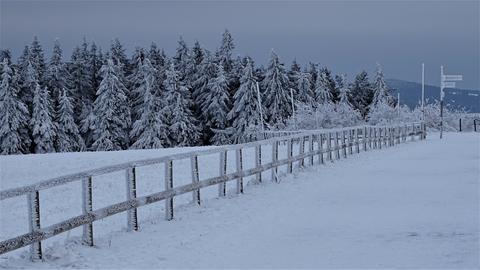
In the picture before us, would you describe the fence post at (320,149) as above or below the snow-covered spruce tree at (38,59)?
below

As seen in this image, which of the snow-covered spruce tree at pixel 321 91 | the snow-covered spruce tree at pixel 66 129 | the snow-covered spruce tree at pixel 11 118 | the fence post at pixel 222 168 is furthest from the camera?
the snow-covered spruce tree at pixel 321 91

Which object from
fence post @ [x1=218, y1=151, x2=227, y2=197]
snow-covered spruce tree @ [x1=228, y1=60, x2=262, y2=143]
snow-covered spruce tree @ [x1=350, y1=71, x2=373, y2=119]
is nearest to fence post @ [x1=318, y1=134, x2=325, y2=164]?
fence post @ [x1=218, y1=151, x2=227, y2=197]

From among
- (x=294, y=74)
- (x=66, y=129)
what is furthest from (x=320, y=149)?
(x=294, y=74)

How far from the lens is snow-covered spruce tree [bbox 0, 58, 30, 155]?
73.9 meters

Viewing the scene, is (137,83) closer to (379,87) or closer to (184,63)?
(184,63)

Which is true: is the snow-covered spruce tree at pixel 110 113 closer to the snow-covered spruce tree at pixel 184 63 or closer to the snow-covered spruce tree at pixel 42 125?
the snow-covered spruce tree at pixel 42 125

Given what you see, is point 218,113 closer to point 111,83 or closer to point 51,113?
point 111,83

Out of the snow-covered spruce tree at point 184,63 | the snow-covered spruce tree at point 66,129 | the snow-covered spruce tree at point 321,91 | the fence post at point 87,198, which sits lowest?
the snow-covered spruce tree at point 66,129

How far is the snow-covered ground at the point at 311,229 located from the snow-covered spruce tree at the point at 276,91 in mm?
68176

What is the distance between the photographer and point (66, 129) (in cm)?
7956

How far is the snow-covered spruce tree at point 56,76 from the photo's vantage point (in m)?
86.1

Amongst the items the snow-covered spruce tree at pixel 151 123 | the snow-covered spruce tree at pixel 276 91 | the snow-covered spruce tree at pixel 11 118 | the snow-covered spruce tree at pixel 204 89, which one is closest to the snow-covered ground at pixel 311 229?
the snow-covered spruce tree at pixel 11 118

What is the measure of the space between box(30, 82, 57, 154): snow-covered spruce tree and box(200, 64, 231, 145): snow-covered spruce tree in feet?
65.8

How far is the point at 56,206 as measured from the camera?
24.0 metres
